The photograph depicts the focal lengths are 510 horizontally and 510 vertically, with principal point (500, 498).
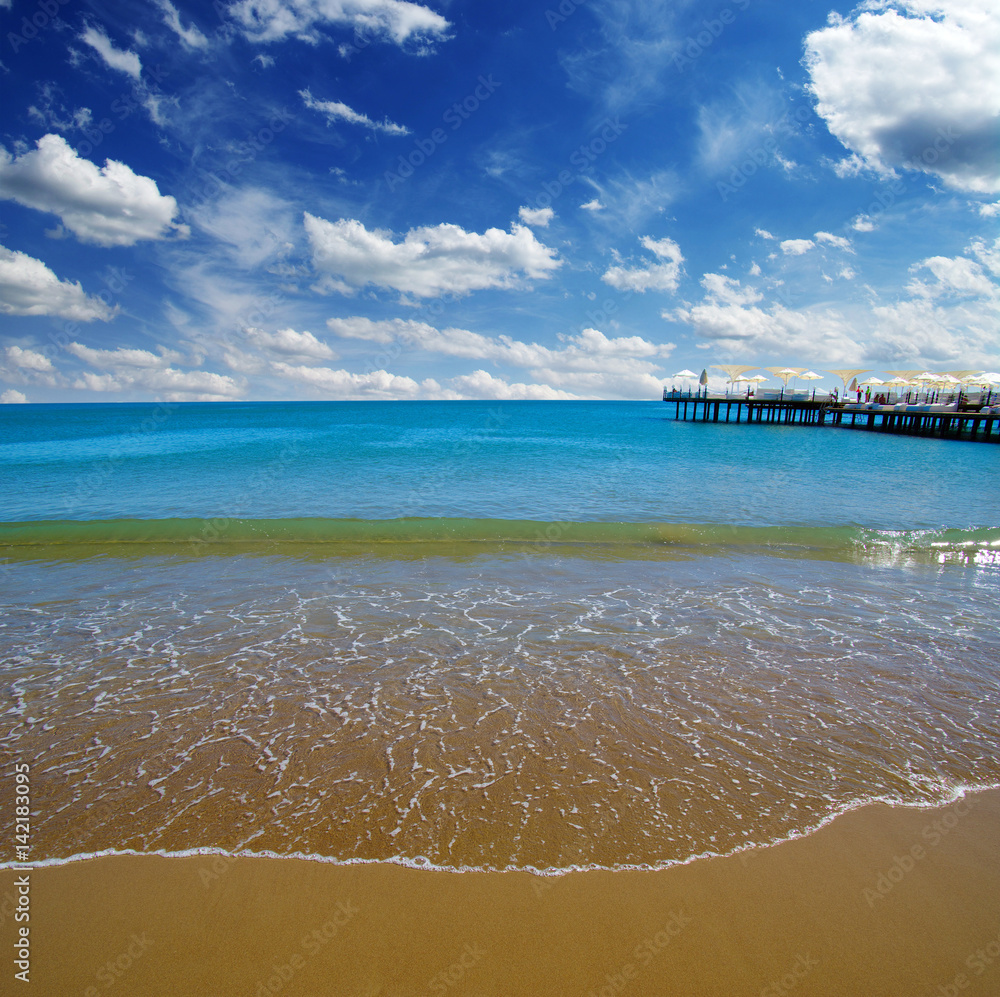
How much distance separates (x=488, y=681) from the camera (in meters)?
6.16

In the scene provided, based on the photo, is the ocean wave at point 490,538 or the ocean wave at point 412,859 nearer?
the ocean wave at point 412,859

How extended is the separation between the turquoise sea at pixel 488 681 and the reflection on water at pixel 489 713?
3 centimetres

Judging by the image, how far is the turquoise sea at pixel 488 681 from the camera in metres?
4.01

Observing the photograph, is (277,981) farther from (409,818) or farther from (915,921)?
(915,921)

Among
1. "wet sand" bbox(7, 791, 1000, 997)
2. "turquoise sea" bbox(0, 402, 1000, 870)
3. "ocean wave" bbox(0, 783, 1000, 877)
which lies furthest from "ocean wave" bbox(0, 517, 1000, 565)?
"wet sand" bbox(7, 791, 1000, 997)

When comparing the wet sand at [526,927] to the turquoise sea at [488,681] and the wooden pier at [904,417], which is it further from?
the wooden pier at [904,417]

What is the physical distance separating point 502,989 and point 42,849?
3.46 m

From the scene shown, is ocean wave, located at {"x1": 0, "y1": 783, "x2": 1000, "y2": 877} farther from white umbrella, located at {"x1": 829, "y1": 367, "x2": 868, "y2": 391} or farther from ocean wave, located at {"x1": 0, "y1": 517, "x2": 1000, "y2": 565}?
white umbrella, located at {"x1": 829, "y1": 367, "x2": 868, "y2": 391}

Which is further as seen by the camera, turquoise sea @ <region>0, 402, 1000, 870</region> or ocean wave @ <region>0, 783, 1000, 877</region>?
turquoise sea @ <region>0, 402, 1000, 870</region>

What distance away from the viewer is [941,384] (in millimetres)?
59406

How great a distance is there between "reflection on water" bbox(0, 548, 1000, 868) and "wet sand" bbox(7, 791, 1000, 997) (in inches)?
9.4

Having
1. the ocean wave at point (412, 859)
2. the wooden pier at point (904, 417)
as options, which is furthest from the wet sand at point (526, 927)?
the wooden pier at point (904, 417)

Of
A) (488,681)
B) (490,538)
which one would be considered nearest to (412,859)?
(488,681)

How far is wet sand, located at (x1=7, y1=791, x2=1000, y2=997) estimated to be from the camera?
2822 mm
